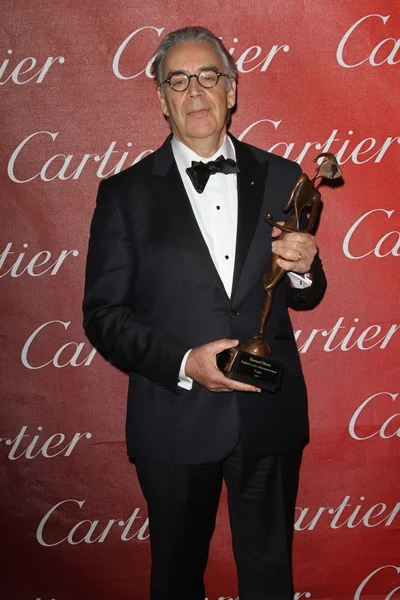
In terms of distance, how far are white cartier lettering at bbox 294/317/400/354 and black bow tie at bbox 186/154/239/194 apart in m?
0.72

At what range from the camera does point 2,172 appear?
2385 mm

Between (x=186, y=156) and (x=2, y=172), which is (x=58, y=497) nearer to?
(x=2, y=172)

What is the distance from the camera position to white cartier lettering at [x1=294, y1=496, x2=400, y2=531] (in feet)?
8.47

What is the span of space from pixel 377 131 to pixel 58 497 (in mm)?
1592

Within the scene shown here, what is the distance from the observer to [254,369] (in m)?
1.79

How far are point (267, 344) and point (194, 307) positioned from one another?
22 centimetres

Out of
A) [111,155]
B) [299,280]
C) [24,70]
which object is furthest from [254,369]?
[24,70]

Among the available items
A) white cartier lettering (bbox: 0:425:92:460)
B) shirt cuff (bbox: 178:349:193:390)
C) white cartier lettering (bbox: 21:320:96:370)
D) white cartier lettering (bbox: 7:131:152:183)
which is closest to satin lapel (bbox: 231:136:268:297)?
shirt cuff (bbox: 178:349:193:390)

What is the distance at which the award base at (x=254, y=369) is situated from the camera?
1.79 metres

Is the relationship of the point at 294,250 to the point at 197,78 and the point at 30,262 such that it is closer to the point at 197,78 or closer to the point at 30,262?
the point at 197,78

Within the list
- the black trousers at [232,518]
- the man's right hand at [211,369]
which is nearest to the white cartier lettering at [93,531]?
the black trousers at [232,518]

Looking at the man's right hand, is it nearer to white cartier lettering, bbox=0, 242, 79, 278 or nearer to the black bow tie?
the black bow tie

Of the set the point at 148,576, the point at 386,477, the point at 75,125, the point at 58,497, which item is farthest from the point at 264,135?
the point at 148,576

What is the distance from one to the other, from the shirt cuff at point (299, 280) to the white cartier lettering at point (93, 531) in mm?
1046
